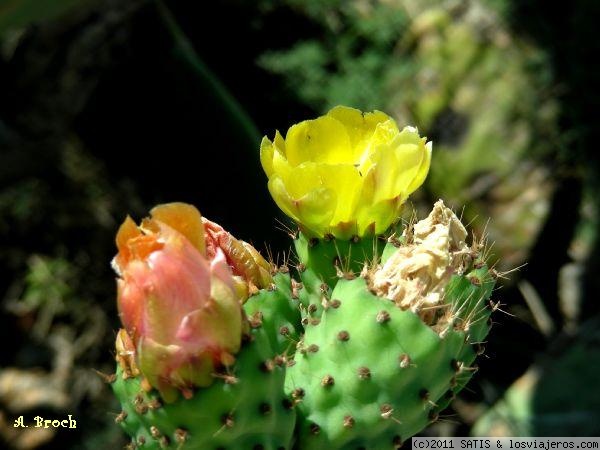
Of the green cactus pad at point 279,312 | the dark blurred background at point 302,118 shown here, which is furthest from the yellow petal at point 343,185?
the dark blurred background at point 302,118

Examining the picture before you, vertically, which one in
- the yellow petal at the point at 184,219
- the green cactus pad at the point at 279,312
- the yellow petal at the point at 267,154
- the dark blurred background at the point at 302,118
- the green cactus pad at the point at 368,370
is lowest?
the dark blurred background at the point at 302,118

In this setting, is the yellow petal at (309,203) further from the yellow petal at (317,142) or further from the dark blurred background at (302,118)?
the dark blurred background at (302,118)

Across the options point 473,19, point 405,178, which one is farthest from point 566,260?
point 405,178

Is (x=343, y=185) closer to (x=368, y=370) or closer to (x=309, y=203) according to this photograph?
(x=309, y=203)

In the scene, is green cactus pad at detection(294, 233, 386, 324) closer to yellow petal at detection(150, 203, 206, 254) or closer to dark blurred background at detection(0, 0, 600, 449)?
yellow petal at detection(150, 203, 206, 254)

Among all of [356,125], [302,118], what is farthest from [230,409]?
[302,118]

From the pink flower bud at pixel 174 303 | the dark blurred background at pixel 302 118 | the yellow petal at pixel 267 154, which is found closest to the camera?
the pink flower bud at pixel 174 303

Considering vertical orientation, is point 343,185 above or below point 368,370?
above

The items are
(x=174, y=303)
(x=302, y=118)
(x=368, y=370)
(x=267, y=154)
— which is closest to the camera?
(x=174, y=303)

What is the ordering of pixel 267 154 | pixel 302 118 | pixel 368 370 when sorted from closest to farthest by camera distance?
pixel 368 370 → pixel 267 154 → pixel 302 118
